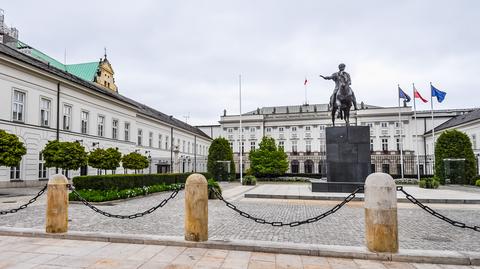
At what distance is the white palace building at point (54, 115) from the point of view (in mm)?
23422

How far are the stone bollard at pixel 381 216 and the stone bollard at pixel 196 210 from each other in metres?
3.22

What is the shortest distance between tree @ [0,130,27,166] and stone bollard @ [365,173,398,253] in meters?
18.0

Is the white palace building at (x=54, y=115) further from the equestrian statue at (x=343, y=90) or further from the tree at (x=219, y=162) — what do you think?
the equestrian statue at (x=343, y=90)

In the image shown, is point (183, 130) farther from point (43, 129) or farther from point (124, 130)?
point (43, 129)

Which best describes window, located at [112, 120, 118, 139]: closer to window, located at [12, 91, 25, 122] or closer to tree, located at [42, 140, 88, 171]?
window, located at [12, 91, 25, 122]

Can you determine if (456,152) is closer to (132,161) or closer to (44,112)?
(132,161)

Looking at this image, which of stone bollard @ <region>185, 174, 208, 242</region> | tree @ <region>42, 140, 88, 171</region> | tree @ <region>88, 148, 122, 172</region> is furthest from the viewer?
tree @ <region>88, 148, 122, 172</region>

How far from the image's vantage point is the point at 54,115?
1101 inches

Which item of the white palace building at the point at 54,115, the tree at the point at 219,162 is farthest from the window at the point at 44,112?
the tree at the point at 219,162

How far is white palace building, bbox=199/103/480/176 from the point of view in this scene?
65812mm

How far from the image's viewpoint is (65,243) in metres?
6.80

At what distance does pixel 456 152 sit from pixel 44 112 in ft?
125

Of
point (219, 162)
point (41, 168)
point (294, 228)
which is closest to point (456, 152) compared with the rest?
point (219, 162)

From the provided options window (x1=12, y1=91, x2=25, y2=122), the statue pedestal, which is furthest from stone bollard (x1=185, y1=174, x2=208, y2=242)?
window (x1=12, y1=91, x2=25, y2=122)
